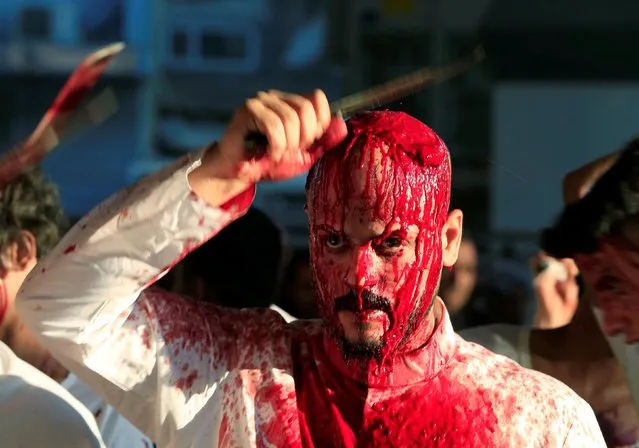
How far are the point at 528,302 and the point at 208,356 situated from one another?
204cm

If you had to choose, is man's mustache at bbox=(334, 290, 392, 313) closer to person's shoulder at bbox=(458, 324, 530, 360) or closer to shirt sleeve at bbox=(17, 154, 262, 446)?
shirt sleeve at bbox=(17, 154, 262, 446)

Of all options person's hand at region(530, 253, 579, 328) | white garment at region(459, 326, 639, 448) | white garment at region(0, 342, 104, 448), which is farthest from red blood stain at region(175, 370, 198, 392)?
person's hand at region(530, 253, 579, 328)

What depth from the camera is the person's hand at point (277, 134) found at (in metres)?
1.04

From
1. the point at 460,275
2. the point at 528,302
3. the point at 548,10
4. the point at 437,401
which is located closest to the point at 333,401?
the point at 437,401

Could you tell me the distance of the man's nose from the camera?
43.5 inches

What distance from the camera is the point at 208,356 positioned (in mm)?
1172

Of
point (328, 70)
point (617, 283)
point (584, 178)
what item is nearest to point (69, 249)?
point (617, 283)

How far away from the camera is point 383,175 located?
1.13 metres

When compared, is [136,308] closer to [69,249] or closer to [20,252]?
[69,249]

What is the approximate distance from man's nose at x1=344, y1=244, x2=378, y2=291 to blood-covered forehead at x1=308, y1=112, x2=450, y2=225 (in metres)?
0.04

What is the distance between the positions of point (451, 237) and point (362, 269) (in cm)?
15

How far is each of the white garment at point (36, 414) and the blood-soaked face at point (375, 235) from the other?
0.36 meters

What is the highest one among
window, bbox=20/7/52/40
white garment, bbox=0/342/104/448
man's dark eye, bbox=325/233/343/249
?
man's dark eye, bbox=325/233/343/249

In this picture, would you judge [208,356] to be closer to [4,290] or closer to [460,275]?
[4,290]
